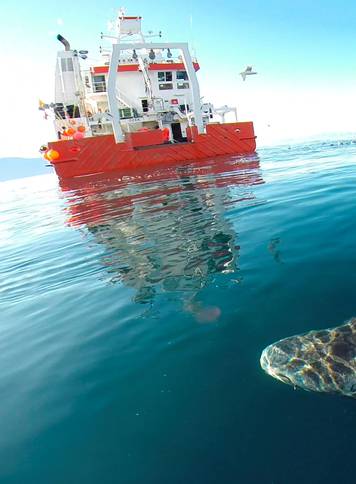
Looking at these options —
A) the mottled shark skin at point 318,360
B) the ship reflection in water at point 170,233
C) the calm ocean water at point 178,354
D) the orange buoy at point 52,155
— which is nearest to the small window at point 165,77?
the orange buoy at point 52,155

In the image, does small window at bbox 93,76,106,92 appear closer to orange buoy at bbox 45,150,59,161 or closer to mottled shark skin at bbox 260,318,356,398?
orange buoy at bbox 45,150,59,161

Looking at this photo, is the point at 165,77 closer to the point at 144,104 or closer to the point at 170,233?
the point at 144,104

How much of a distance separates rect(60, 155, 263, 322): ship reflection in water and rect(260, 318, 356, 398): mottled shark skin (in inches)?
35.3

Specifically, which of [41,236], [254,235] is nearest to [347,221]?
[254,235]

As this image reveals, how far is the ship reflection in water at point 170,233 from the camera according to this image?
4.57m

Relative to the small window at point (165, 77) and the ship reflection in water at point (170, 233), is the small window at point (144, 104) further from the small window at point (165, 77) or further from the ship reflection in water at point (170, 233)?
the ship reflection in water at point (170, 233)

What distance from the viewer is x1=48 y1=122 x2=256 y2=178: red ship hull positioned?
2227 cm

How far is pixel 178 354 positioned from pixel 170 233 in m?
3.98

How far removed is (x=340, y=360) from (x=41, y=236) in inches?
342

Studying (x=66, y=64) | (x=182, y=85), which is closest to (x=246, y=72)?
(x=182, y=85)

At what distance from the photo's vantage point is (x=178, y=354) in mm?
3148

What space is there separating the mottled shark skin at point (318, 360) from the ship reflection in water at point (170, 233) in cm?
90

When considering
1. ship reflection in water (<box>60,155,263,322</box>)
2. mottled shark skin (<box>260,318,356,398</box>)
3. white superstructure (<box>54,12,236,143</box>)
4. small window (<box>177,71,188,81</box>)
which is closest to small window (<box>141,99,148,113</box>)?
white superstructure (<box>54,12,236,143</box>)

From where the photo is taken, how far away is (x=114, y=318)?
3.96 meters
